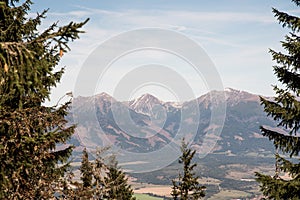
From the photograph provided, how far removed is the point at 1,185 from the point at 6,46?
297 cm

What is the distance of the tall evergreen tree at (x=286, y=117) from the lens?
44.7 ft

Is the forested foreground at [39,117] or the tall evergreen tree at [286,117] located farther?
the tall evergreen tree at [286,117]

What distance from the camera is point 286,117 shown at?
14070 millimetres

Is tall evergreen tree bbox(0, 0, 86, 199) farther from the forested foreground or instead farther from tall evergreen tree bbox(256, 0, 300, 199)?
tall evergreen tree bbox(256, 0, 300, 199)

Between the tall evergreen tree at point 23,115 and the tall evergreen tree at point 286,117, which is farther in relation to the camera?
the tall evergreen tree at point 286,117

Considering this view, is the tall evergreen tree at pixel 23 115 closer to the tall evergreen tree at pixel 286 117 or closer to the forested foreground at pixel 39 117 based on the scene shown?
the forested foreground at pixel 39 117

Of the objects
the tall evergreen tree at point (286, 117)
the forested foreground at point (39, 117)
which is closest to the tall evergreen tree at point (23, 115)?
the forested foreground at point (39, 117)

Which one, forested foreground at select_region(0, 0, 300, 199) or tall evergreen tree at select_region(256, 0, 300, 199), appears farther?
tall evergreen tree at select_region(256, 0, 300, 199)

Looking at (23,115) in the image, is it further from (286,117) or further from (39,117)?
(286,117)

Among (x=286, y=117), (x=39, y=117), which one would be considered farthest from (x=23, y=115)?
(x=286, y=117)

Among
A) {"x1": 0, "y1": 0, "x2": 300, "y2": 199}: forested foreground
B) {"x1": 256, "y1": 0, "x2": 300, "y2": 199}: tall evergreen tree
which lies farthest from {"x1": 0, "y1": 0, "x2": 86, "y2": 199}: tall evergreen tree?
{"x1": 256, "y1": 0, "x2": 300, "y2": 199}: tall evergreen tree

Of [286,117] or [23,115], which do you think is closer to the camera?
[23,115]

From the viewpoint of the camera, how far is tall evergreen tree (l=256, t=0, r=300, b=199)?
537 inches

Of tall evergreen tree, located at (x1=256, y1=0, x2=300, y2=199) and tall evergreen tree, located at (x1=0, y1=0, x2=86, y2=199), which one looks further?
tall evergreen tree, located at (x1=256, y1=0, x2=300, y2=199)
